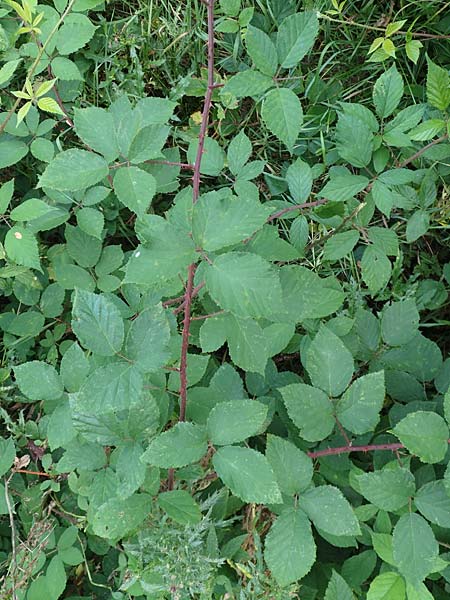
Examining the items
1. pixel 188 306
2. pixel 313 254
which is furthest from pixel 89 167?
pixel 313 254

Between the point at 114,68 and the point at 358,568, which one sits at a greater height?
the point at 114,68

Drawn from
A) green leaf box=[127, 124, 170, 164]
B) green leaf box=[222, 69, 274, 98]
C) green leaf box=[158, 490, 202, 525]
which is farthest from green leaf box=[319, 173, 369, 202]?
green leaf box=[158, 490, 202, 525]

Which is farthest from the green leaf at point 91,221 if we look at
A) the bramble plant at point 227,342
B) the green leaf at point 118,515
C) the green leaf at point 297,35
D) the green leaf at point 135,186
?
the green leaf at point 118,515

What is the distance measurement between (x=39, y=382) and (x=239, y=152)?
0.82 meters

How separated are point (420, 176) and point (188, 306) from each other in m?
1.06

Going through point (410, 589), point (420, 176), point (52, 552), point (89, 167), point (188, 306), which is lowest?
Answer: point (52, 552)

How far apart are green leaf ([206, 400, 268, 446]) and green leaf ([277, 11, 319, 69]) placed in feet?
2.45

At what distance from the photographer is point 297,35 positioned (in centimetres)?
122

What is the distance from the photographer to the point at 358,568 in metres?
1.34

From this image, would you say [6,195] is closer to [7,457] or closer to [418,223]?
[7,457]

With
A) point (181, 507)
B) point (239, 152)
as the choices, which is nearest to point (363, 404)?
point (181, 507)

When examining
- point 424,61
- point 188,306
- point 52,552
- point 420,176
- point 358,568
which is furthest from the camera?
point 424,61

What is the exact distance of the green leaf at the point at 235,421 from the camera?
1059 millimetres

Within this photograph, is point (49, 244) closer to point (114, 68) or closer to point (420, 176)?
point (114, 68)
